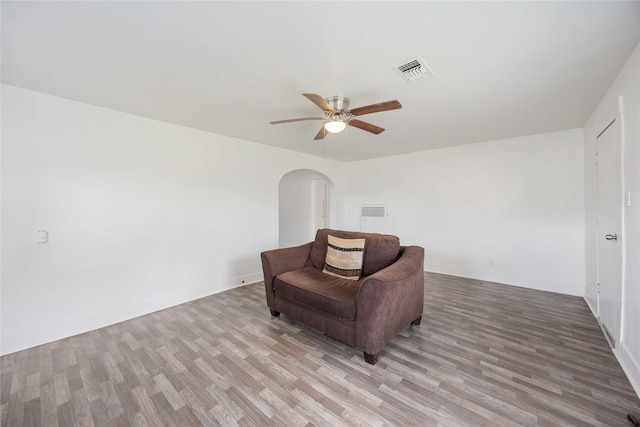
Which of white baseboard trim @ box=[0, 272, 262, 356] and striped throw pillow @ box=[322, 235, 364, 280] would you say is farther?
striped throw pillow @ box=[322, 235, 364, 280]

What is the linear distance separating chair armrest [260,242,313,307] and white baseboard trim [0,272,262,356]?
4.02 ft

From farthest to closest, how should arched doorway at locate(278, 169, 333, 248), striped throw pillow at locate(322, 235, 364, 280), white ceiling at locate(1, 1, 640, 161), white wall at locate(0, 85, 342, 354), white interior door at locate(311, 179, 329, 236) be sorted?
white interior door at locate(311, 179, 329, 236) → arched doorway at locate(278, 169, 333, 248) → striped throw pillow at locate(322, 235, 364, 280) → white wall at locate(0, 85, 342, 354) → white ceiling at locate(1, 1, 640, 161)

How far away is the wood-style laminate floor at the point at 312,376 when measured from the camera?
4.82 ft

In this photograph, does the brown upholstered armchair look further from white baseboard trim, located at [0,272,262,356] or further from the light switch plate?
the light switch plate

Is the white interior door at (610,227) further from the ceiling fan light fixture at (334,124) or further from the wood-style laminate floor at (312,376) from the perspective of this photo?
the ceiling fan light fixture at (334,124)

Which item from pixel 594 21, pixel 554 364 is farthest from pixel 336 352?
pixel 594 21

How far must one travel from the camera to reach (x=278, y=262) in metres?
2.80

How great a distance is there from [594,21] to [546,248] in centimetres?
326

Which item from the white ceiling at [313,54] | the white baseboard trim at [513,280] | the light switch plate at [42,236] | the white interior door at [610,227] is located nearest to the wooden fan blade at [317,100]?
the white ceiling at [313,54]

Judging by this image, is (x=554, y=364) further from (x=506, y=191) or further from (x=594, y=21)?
(x=506, y=191)

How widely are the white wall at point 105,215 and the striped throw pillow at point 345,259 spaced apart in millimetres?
1812

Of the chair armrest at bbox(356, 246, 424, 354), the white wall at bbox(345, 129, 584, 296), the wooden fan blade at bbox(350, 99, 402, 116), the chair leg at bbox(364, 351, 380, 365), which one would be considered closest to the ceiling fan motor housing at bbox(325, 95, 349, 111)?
the wooden fan blade at bbox(350, 99, 402, 116)

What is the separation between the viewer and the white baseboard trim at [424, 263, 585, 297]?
339 centimetres

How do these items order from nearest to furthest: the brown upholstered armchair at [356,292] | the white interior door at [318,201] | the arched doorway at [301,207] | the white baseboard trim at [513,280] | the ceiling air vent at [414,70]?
the ceiling air vent at [414,70] < the brown upholstered armchair at [356,292] < the white baseboard trim at [513,280] < the arched doorway at [301,207] < the white interior door at [318,201]
